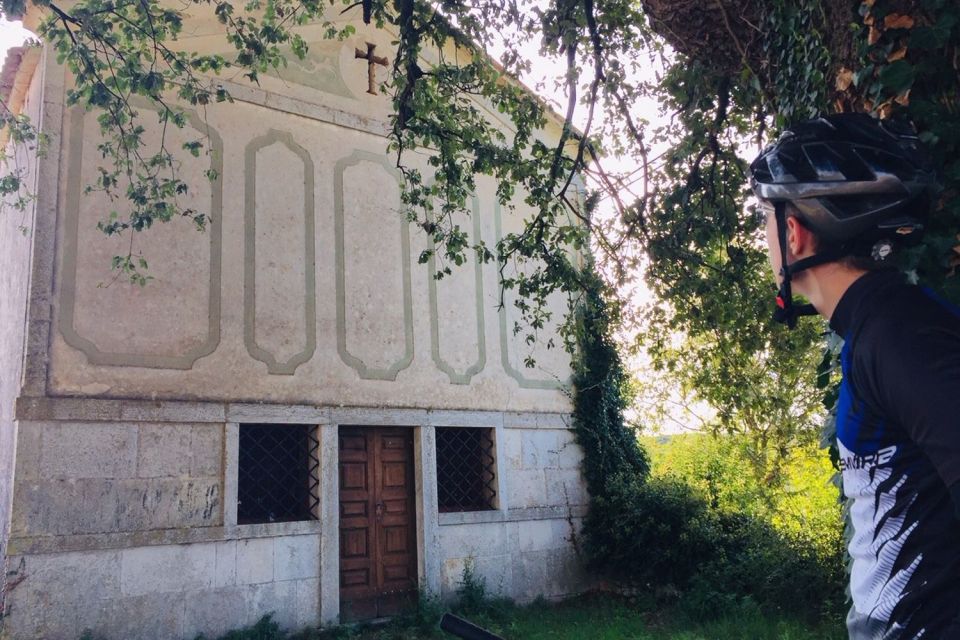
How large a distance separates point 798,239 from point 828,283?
0.10 metres

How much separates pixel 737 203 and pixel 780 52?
10.7ft

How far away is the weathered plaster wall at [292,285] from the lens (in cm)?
841

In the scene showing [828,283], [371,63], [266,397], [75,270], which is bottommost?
[828,283]

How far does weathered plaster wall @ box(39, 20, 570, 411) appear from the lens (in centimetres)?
841

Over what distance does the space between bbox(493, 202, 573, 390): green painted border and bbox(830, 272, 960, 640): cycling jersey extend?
33.7 feet

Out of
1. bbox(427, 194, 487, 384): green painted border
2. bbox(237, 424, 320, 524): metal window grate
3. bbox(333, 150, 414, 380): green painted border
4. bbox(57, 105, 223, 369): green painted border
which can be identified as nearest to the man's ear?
bbox(57, 105, 223, 369): green painted border

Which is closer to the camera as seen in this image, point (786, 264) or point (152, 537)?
point (786, 264)

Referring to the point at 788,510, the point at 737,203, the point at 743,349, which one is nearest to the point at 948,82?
the point at 737,203

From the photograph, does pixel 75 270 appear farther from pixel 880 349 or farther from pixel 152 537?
pixel 880 349

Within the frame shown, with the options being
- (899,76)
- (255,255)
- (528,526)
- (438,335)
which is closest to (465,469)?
(528,526)

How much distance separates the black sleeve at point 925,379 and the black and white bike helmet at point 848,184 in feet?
0.94

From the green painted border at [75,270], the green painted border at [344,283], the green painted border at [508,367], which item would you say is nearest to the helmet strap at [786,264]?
the green painted border at [75,270]

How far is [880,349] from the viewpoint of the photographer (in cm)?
118

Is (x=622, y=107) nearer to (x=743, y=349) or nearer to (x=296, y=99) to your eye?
(x=743, y=349)
